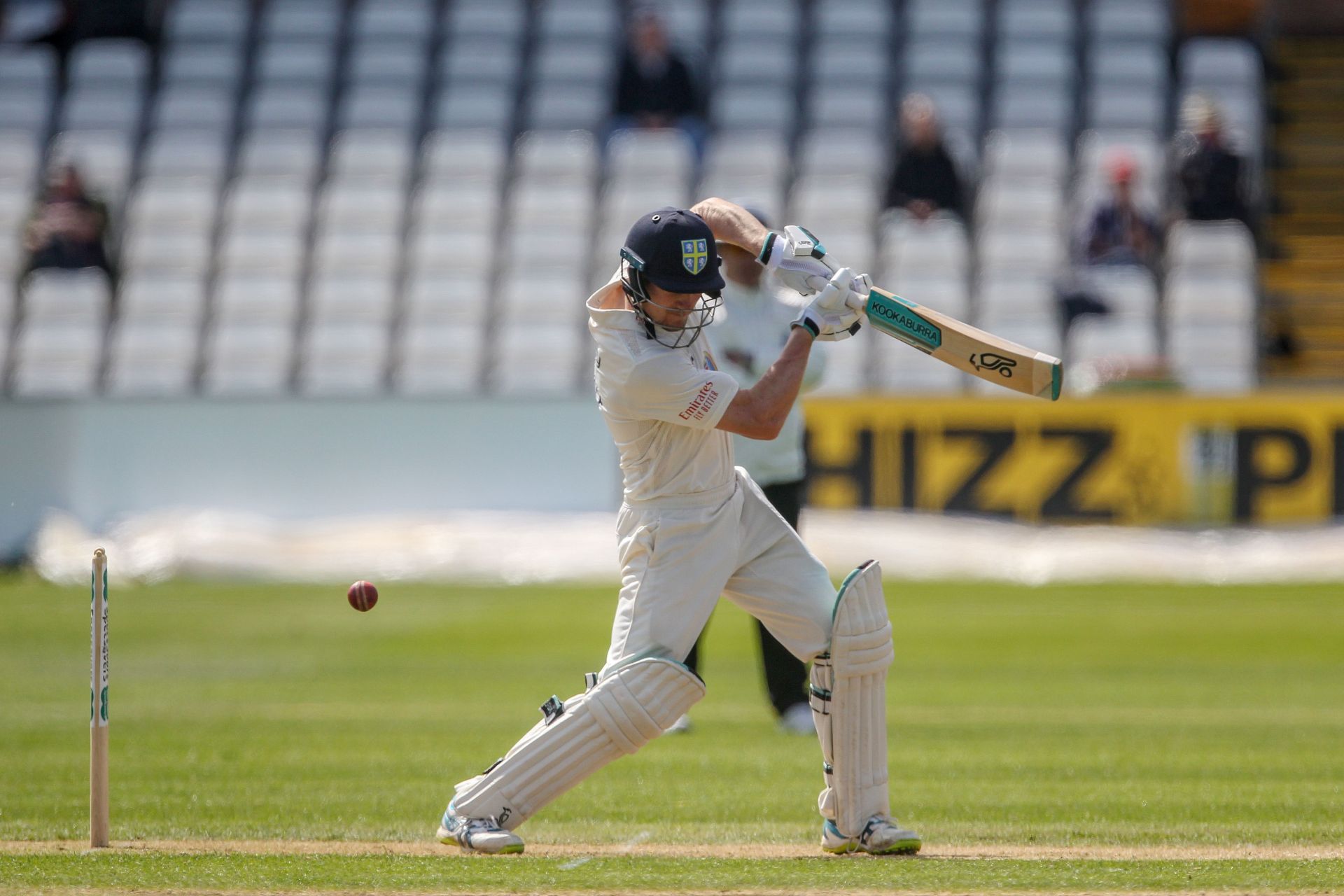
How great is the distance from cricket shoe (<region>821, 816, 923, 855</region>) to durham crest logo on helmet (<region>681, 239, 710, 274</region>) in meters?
1.58

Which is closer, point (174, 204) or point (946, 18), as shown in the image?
point (174, 204)

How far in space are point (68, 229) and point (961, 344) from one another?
15039 millimetres

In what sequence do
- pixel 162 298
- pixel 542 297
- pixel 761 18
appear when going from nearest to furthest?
pixel 542 297, pixel 162 298, pixel 761 18

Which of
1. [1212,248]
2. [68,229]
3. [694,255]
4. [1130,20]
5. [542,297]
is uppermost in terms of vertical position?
[1130,20]

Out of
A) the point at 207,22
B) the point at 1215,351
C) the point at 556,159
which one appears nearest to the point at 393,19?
the point at 207,22

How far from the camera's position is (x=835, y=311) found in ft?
16.1

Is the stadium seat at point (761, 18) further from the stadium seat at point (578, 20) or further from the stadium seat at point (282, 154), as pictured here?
the stadium seat at point (282, 154)

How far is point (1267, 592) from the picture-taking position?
1341 cm

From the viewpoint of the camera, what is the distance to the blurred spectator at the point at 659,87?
751 inches

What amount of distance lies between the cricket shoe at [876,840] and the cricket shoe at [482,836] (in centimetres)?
86

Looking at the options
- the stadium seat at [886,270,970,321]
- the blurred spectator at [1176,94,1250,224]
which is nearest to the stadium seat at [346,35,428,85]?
the stadium seat at [886,270,970,321]

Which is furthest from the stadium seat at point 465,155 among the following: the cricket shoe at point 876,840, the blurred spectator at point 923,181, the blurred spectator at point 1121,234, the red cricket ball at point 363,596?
the cricket shoe at point 876,840

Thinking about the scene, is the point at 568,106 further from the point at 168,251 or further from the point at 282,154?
the point at 168,251

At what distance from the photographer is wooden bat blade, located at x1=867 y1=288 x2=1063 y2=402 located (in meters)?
5.04
